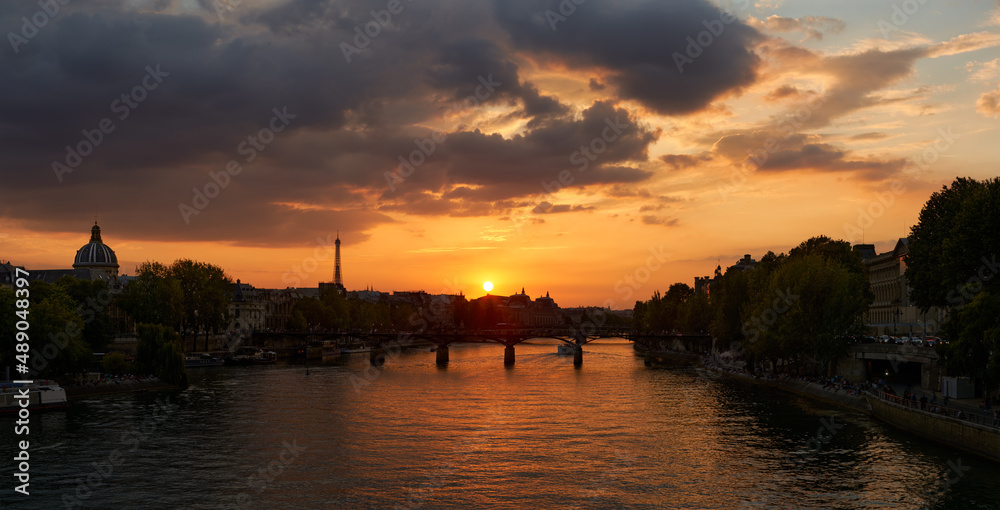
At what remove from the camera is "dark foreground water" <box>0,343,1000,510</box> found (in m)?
40.6

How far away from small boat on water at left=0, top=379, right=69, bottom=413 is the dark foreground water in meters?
1.62

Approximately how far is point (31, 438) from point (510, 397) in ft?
140

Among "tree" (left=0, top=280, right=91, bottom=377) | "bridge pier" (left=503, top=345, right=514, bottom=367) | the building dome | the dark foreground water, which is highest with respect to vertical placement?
the building dome

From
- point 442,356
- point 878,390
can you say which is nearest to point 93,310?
point 442,356

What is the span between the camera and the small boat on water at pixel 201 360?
406ft

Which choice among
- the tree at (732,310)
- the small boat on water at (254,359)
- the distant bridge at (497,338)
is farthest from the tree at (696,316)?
the small boat on water at (254,359)

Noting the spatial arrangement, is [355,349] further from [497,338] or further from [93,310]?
[93,310]

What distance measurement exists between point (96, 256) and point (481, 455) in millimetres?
152675

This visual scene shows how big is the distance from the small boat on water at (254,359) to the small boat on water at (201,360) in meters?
1.65

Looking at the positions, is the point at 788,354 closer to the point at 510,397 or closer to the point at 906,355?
the point at 906,355

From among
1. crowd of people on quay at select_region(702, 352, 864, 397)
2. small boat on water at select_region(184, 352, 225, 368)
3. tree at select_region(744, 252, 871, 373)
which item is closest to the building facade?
crowd of people on quay at select_region(702, 352, 864, 397)

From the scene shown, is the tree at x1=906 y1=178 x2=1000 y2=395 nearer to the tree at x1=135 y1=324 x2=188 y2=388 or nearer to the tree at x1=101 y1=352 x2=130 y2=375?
the tree at x1=135 y1=324 x2=188 y2=388

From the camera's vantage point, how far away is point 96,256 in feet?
584

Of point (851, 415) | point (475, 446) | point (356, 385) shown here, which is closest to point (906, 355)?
point (851, 415)
